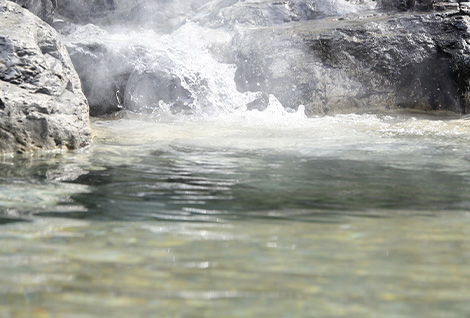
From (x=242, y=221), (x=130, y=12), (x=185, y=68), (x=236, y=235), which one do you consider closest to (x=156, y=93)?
(x=185, y=68)

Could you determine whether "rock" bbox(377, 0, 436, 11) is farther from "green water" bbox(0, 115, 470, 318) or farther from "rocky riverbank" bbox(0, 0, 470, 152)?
"green water" bbox(0, 115, 470, 318)

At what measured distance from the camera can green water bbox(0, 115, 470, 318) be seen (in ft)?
4.66

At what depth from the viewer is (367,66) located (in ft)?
29.5

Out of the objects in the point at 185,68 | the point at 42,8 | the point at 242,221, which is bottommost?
the point at 242,221

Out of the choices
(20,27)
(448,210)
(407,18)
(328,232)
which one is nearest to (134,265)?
(328,232)

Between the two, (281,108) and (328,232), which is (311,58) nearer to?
(281,108)

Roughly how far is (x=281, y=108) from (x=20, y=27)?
411cm

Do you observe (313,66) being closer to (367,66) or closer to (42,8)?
(367,66)

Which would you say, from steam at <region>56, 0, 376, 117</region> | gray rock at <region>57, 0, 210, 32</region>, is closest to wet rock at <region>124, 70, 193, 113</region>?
steam at <region>56, 0, 376, 117</region>

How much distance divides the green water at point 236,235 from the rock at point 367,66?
4.31 m

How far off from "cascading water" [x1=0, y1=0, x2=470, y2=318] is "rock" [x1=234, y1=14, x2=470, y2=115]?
3.55 ft

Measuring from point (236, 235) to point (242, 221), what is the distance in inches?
10.0

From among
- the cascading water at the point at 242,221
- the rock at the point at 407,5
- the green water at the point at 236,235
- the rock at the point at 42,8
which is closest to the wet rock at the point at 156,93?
the cascading water at the point at 242,221

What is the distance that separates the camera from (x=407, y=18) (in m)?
9.26
